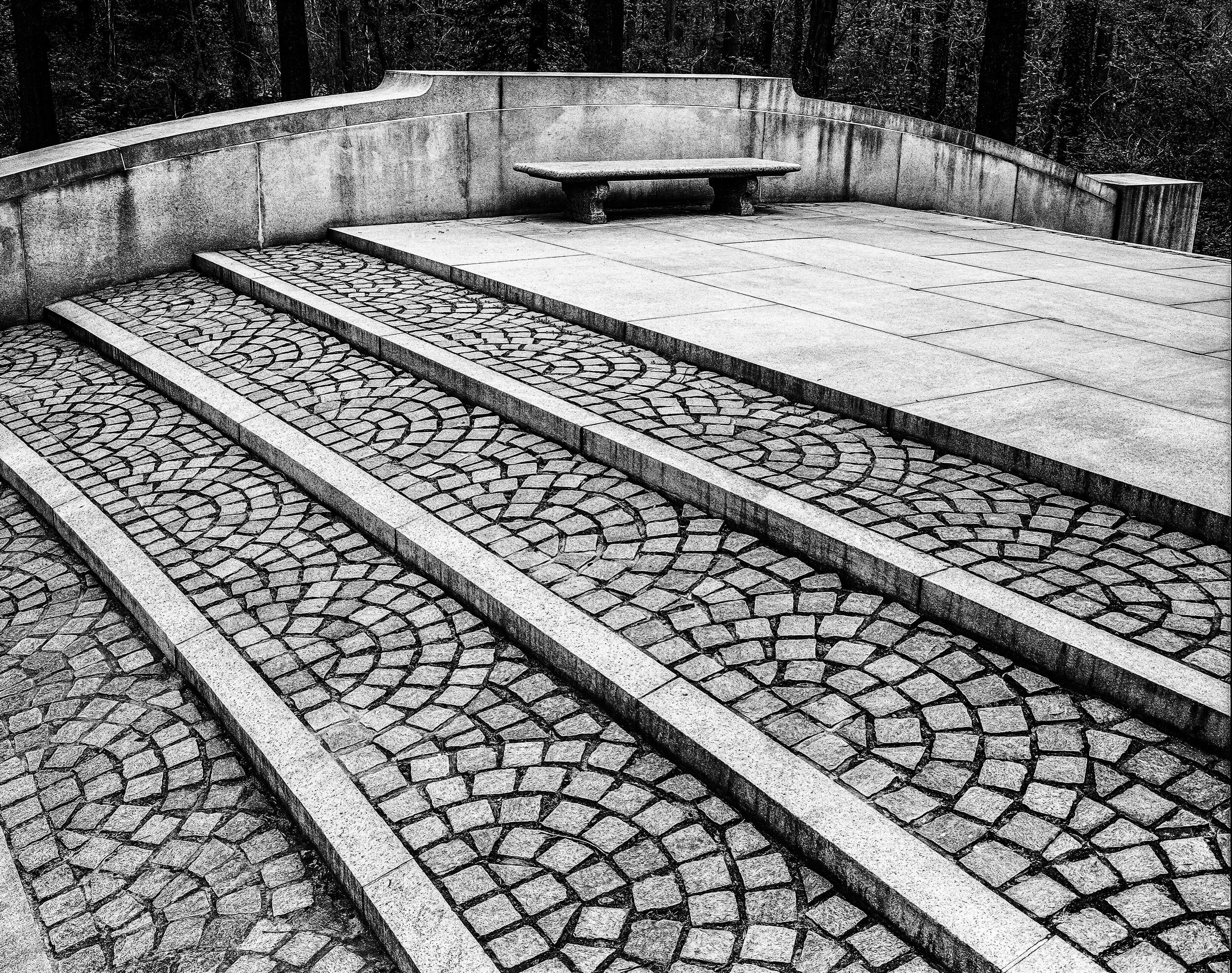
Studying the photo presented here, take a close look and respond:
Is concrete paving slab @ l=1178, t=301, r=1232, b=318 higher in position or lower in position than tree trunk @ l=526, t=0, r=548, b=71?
lower

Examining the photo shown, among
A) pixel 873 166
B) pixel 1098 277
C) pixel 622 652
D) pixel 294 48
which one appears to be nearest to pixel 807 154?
pixel 873 166

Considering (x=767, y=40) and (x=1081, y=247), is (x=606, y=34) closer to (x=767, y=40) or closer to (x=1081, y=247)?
(x=1081, y=247)

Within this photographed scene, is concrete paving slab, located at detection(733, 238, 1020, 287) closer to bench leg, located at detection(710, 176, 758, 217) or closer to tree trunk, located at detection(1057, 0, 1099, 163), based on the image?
bench leg, located at detection(710, 176, 758, 217)

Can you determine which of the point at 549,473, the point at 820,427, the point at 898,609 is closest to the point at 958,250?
the point at 820,427

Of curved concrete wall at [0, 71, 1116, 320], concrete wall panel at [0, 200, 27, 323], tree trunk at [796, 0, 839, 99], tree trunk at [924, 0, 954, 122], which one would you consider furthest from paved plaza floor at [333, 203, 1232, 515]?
tree trunk at [924, 0, 954, 122]

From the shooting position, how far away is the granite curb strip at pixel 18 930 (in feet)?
9.68

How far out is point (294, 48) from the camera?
→ 18391 mm

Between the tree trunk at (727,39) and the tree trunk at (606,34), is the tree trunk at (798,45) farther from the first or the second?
the tree trunk at (606,34)

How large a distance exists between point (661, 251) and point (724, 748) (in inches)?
266

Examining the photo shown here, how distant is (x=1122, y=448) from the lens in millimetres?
4895

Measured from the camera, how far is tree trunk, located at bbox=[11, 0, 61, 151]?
Answer: 16734mm

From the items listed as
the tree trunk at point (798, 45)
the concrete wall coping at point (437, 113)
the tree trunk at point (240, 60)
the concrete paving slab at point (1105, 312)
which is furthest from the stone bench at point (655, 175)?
the tree trunk at point (798, 45)

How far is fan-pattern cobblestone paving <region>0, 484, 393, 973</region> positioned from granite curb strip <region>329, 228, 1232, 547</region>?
336 cm

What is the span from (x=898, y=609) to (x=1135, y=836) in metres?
1.28
